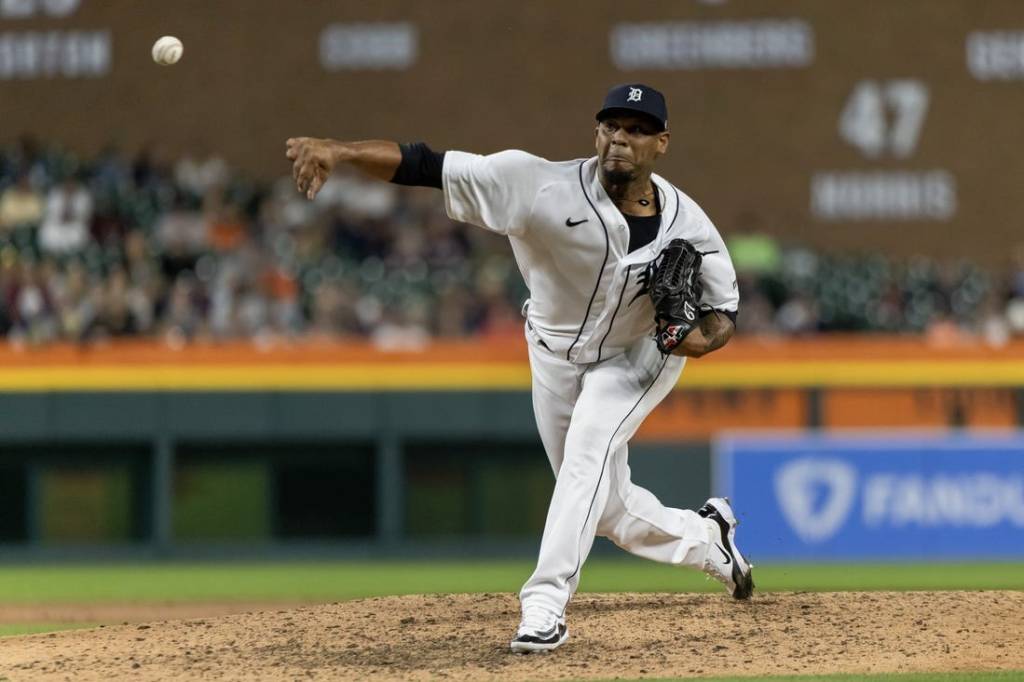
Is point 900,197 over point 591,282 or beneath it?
over

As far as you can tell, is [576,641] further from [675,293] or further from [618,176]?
[618,176]

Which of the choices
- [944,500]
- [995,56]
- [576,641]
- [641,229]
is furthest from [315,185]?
[995,56]

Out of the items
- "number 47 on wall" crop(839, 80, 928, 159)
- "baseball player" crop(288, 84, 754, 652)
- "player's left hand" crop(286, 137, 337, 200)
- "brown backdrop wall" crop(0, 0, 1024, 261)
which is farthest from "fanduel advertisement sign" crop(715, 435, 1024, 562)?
"player's left hand" crop(286, 137, 337, 200)

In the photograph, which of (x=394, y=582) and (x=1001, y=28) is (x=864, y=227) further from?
(x=394, y=582)

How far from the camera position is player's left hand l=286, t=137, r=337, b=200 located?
465cm

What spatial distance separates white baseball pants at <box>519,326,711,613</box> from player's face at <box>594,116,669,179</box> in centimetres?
67

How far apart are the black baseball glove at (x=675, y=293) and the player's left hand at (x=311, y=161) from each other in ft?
3.61

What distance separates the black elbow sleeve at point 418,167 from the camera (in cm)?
489

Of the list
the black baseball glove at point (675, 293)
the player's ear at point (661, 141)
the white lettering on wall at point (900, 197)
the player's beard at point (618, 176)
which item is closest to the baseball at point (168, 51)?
the player's beard at point (618, 176)

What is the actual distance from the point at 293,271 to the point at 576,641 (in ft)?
21.8

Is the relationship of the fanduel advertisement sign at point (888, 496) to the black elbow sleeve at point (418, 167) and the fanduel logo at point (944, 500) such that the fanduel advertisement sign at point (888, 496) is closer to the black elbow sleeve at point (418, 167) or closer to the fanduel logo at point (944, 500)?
the fanduel logo at point (944, 500)

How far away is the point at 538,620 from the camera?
505 centimetres

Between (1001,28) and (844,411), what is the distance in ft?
12.4

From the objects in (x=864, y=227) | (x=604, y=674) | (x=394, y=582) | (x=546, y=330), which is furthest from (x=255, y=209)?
(x=604, y=674)
